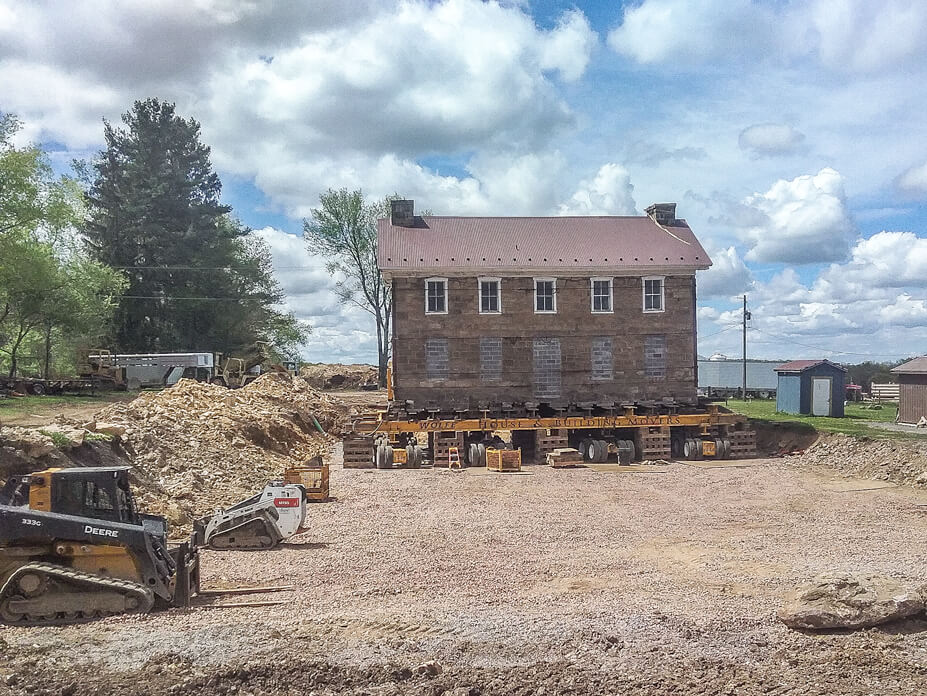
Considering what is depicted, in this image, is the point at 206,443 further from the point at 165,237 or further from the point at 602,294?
the point at 165,237

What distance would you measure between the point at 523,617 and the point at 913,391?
93.2ft

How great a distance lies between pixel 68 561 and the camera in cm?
846

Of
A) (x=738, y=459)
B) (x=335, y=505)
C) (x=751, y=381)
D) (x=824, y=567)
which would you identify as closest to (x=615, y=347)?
(x=738, y=459)

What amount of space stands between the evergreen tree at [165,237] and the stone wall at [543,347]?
87.6 feet

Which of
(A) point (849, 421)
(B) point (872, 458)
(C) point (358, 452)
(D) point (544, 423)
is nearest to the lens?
(B) point (872, 458)

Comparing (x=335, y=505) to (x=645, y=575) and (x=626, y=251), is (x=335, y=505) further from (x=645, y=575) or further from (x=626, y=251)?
(x=626, y=251)

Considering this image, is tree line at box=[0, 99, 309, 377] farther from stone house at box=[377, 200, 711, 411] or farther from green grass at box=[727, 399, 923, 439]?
green grass at box=[727, 399, 923, 439]

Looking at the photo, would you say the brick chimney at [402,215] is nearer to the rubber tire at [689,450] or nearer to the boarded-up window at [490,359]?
the boarded-up window at [490,359]

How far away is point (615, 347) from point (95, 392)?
2540 cm

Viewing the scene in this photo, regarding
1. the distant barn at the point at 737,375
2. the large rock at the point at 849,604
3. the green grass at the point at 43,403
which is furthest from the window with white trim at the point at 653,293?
the distant barn at the point at 737,375

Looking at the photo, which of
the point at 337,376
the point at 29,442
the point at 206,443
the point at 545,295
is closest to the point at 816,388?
the point at 545,295

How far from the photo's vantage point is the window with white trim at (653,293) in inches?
1082

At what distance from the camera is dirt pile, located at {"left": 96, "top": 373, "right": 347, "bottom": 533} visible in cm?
1585

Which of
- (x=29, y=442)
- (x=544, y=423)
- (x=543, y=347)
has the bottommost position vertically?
(x=544, y=423)
